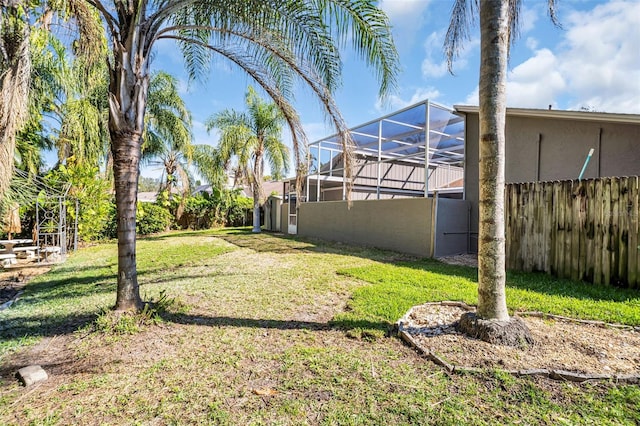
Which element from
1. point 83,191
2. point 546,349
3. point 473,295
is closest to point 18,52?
point 546,349

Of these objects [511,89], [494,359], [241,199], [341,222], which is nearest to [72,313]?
[494,359]

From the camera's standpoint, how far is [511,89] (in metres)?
6.65

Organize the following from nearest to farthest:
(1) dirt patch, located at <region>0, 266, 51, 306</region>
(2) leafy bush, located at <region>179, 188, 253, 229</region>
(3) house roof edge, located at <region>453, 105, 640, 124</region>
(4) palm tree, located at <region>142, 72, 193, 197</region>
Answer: (1) dirt patch, located at <region>0, 266, 51, 306</region>
(3) house roof edge, located at <region>453, 105, 640, 124</region>
(4) palm tree, located at <region>142, 72, 193, 197</region>
(2) leafy bush, located at <region>179, 188, 253, 229</region>

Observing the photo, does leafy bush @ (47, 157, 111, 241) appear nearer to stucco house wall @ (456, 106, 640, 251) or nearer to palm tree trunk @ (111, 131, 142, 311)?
palm tree trunk @ (111, 131, 142, 311)

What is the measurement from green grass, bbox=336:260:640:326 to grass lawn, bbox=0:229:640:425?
1.1 inches

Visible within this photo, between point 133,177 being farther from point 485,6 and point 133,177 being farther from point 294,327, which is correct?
point 485,6

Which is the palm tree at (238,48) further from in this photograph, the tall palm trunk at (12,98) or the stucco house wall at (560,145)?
the stucco house wall at (560,145)

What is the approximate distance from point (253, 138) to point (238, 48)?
35.5ft

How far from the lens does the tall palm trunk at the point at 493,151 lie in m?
3.09

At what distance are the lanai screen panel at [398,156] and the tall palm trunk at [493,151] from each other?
6420mm

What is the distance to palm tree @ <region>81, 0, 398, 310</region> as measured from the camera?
363 cm

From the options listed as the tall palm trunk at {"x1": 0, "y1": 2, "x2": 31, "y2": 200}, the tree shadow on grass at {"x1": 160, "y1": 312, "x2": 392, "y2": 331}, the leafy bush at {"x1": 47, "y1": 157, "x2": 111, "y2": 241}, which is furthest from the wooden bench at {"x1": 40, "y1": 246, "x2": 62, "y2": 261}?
the tree shadow on grass at {"x1": 160, "y1": 312, "x2": 392, "y2": 331}

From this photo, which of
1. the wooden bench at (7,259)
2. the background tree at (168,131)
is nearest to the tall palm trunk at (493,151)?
the wooden bench at (7,259)

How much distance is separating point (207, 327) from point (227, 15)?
4209mm
